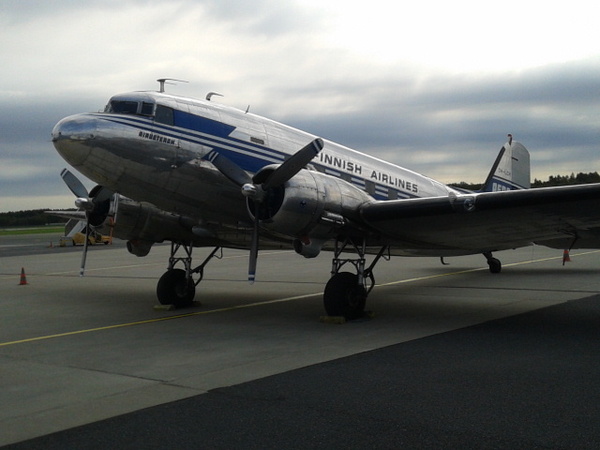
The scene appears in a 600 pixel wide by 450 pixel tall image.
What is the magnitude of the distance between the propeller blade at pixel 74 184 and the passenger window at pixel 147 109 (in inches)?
139

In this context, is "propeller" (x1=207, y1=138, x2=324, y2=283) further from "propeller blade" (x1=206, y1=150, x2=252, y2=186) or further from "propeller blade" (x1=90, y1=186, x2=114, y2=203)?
"propeller blade" (x1=90, y1=186, x2=114, y2=203)

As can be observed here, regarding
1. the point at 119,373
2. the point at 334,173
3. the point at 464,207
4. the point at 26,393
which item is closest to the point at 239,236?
the point at 334,173

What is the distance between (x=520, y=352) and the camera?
7.74 meters

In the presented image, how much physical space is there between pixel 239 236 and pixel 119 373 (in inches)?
226

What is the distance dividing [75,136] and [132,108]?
1.11 m

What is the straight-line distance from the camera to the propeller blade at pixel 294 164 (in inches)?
378

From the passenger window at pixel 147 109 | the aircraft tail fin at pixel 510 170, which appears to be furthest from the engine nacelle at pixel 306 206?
the aircraft tail fin at pixel 510 170

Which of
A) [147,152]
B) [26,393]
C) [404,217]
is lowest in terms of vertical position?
[26,393]

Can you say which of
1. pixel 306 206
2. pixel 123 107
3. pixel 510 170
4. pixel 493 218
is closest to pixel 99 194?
pixel 123 107

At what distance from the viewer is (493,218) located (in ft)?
32.6

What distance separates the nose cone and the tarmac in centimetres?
292

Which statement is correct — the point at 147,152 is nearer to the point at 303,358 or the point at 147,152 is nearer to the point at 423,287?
the point at 303,358

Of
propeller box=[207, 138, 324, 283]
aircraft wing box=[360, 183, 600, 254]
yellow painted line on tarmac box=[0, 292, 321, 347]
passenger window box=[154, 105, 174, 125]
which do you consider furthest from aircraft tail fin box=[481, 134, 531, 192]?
passenger window box=[154, 105, 174, 125]

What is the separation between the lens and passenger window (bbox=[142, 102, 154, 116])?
9.98 m
